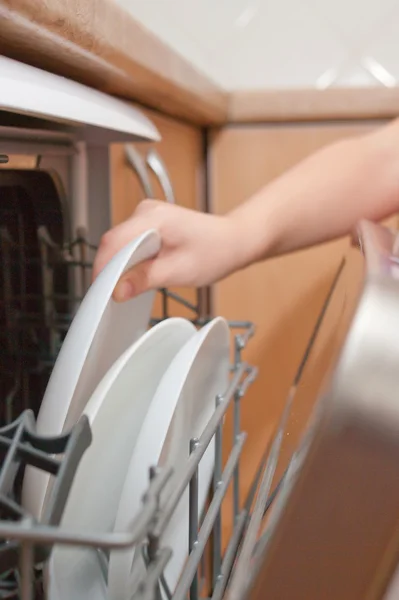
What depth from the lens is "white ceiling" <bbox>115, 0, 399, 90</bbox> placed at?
1454mm

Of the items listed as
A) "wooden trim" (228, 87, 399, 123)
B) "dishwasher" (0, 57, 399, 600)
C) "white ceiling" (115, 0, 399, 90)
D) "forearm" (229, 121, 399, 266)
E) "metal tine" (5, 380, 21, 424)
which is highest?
"white ceiling" (115, 0, 399, 90)

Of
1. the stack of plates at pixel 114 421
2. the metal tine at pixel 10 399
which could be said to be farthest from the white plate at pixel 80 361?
the metal tine at pixel 10 399

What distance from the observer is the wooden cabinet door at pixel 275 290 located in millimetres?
1015

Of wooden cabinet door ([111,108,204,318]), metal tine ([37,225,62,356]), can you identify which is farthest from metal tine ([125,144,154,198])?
metal tine ([37,225,62,356])

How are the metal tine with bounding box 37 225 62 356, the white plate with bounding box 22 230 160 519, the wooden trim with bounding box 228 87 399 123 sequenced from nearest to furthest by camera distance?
the white plate with bounding box 22 230 160 519 → the metal tine with bounding box 37 225 62 356 → the wooden trim with bounding box 228 87 399 123

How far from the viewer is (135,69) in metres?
0.56

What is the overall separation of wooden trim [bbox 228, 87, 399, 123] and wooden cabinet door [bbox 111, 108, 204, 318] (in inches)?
3.3

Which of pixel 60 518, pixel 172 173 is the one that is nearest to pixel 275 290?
pixel 172 173

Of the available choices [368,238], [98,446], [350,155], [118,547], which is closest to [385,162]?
[350,155]

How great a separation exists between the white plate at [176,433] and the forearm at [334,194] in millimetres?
154

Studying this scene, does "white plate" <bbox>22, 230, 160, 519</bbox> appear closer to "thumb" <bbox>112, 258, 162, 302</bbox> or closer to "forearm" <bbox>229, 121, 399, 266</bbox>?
"thumb" <bbox>112, 258, 162, 302</bbox>

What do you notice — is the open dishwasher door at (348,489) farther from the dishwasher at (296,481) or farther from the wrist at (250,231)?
the wrist at (250,231)

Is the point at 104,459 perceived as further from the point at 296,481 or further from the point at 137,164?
the point at 137,164

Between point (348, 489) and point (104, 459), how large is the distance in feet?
0.62
